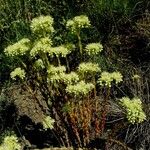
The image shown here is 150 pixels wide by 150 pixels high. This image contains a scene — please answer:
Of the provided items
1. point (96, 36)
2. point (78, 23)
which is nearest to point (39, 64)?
point (78, 23)

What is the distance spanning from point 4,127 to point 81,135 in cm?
111

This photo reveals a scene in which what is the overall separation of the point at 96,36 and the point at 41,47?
1762 millimetres

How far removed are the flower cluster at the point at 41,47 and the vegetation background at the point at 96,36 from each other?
3.53 ft

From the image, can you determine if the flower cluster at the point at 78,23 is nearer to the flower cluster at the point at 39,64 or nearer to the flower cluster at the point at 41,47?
the flower cluster at the point at 41,47

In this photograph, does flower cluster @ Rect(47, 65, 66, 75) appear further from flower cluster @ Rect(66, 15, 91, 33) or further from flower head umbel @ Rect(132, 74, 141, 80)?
flower head umbel @ Rect(132, 74, 141, 80)

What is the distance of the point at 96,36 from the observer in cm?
545

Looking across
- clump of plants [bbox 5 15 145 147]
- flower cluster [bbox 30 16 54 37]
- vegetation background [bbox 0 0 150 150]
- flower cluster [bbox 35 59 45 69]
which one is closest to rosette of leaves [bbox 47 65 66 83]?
clump of plants [bbox 5 15 145 147]

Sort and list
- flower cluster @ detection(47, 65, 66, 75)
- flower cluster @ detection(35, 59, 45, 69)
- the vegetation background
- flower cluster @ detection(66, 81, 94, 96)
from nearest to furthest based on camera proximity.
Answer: flower cluster @ detection(66, 81, 94, 96)
flower cluster @ detection(47, 65, 66, 75)
flower cluster @ detection(35, 59, 45, 69)
the vegetation background

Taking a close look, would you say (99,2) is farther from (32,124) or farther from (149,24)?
(32,124)


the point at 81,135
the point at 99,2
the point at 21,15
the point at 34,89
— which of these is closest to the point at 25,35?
the point at 21,15

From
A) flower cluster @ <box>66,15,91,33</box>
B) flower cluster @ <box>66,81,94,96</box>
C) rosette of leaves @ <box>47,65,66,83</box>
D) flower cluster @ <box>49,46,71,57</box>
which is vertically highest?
flower cluster @ <box>66,15,91,33</box>

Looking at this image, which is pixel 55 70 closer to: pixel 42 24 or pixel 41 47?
pixel 41 47

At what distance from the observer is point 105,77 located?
12.4ft

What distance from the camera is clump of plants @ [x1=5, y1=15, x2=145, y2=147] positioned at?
12.5 feet
